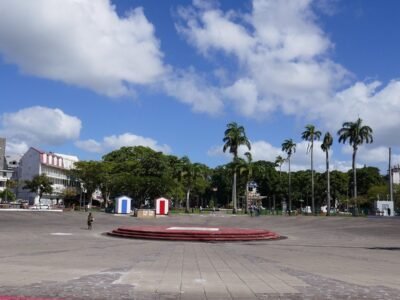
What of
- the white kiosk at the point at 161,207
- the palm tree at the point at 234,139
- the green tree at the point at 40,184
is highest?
the palm tree at the point at 234,139

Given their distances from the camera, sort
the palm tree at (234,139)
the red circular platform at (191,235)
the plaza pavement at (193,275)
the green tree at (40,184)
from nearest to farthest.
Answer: the plaza pavement at (193,275) < the red circular platform at (191,235) < the palm tree at (234,139) < the green tree at (40,184)

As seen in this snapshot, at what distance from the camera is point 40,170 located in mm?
120938

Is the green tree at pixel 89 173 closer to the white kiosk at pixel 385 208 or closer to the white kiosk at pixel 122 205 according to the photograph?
the white kiosk at pixel 122 205

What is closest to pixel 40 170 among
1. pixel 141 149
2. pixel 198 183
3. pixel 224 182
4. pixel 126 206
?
pixel 141 149

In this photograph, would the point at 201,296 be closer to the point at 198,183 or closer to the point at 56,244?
the point at 56,244

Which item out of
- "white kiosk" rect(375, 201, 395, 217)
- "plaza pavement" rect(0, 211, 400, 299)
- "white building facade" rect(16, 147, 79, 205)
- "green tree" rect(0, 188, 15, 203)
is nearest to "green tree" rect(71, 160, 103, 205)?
"green tree" rect(0, 188, 15, 203)

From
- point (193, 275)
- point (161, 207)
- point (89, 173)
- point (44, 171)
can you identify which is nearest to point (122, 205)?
point (161, 207)

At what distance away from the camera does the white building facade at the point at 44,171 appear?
121 meters

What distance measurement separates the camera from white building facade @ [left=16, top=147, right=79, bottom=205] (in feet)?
396

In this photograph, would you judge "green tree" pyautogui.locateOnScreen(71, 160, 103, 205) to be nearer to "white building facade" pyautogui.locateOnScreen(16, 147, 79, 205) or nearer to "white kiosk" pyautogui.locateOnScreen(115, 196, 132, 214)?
"white kiosk" pyautogui.locateOnScreen(115, 196, 132, 214)

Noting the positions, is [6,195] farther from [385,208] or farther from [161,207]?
[385,208]

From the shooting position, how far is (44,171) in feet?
402

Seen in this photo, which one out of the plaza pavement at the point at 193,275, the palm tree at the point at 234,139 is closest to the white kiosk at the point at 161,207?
the palm tree at the point at 234,139

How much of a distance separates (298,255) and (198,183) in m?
90.6
